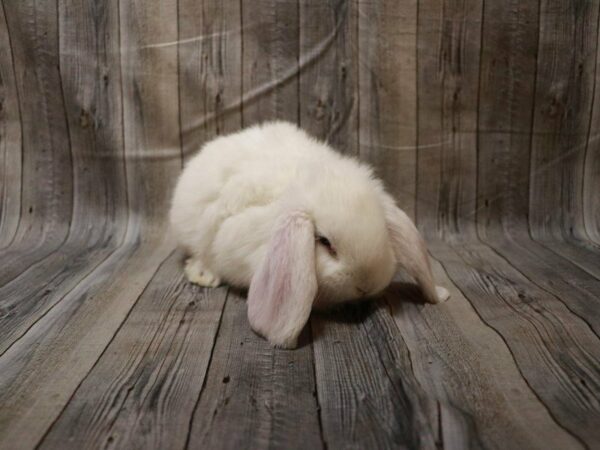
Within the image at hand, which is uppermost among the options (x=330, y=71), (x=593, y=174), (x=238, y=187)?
(x=330, y=71)

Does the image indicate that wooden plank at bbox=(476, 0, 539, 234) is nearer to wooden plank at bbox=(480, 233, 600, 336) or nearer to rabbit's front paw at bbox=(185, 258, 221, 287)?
wooden plank at bbox=(480, 233, 600, 336)

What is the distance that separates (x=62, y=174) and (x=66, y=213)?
209 mm

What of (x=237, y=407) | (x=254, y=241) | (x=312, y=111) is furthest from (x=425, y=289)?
(x=312, y=111)

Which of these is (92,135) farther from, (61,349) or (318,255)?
(318,255)

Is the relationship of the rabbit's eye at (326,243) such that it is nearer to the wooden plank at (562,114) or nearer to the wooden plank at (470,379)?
the wooden plank at (470,379)

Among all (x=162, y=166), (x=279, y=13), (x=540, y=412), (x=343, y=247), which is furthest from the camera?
(x=162, y=166)

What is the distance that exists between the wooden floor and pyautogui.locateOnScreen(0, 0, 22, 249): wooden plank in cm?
69

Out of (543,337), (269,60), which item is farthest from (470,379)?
(269,60)

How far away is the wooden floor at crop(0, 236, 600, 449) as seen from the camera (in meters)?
1.30

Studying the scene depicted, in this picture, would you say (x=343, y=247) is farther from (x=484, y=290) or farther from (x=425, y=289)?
(x=484, y=290)

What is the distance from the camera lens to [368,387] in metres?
1.50

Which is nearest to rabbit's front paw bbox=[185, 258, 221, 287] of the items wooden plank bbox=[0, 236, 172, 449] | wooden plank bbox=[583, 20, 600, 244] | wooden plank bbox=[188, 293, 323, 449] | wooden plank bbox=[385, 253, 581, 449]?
wooden plank bbox=[0, 236, 172, 449]

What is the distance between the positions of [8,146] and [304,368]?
85.3 inches

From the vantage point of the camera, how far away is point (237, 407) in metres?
1.41
